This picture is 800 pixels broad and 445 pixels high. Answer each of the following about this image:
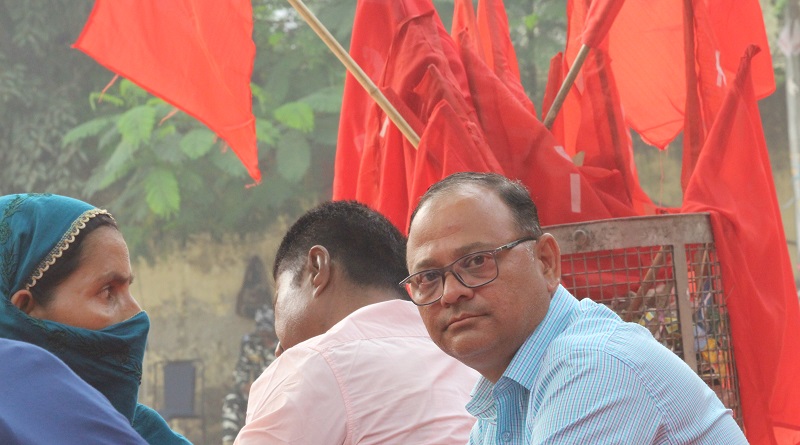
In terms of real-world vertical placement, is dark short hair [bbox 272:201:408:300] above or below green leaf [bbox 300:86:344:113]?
below

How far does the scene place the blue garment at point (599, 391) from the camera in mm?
1098

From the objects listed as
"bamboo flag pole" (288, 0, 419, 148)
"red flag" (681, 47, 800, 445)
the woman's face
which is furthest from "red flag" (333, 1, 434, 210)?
the woman's face

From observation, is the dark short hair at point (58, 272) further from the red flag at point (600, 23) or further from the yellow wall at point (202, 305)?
the yellow wall at point (202, 305)

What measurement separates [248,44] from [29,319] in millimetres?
1485

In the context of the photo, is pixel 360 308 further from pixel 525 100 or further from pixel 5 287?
pixel 525 100

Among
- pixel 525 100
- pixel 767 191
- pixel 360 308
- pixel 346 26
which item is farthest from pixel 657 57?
pixel 346 26

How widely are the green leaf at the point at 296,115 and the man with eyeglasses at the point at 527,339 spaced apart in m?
8.64

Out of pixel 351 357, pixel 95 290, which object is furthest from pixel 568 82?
pixel 95 290

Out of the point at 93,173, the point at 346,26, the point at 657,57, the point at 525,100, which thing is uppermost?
the point at 346,26

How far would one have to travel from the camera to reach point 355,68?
7.70ft

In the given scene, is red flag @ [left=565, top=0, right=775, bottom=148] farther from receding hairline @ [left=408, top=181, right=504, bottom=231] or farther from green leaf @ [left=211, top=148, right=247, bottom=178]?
green leaf @ [left=211, top=148, right=247, bottom=178]

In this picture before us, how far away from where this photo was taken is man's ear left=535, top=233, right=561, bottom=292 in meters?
1.34

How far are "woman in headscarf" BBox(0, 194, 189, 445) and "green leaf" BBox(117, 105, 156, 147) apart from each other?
8146mm

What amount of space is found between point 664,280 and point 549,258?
2.22 feet
